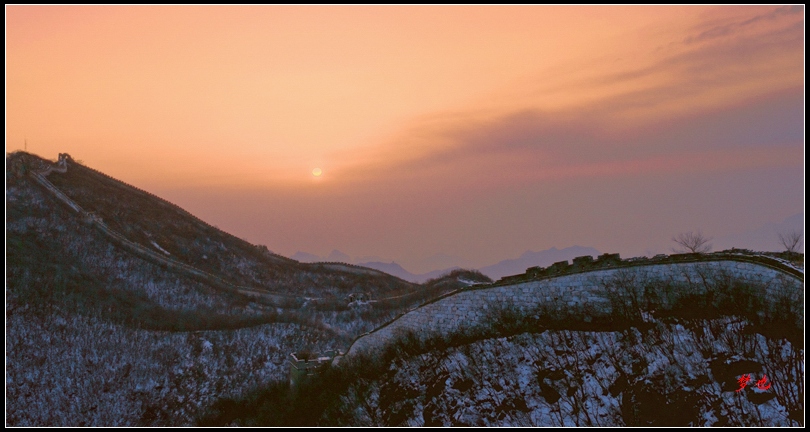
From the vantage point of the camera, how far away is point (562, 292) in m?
19.5

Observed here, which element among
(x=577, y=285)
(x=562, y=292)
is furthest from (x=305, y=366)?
(x=577, y=285)

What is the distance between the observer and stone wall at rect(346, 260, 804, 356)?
603 inches

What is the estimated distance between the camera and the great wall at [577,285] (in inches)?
600

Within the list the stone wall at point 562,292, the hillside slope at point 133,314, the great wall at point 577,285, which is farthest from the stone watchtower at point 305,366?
the hillside slope at point 133,314

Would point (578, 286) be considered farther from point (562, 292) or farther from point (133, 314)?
point (133, 314)

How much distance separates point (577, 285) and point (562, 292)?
0.61 m

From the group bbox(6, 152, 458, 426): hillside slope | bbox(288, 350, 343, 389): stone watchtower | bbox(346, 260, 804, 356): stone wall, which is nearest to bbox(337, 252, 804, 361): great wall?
bbox(346, 260, 804, 356): stone wall

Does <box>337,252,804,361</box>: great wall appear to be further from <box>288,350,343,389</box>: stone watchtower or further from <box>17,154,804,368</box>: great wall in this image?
<box>288,350,343,389</box>: stone watchtower

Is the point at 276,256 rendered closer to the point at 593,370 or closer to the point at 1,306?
the point at 1,306

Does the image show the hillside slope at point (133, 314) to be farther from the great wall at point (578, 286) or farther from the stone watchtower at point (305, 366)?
the great wall at point (578, 286)

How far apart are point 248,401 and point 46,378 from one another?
11.7 meters

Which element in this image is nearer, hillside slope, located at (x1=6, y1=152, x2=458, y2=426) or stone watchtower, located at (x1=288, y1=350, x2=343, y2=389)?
stone watchtower, located at (x1=288, y1=350, x2=343, y2=389)

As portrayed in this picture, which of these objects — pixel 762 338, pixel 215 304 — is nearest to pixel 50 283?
pixel 215 304

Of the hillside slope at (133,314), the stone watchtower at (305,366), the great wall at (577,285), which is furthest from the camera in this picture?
the hillside slope at (133,314)
